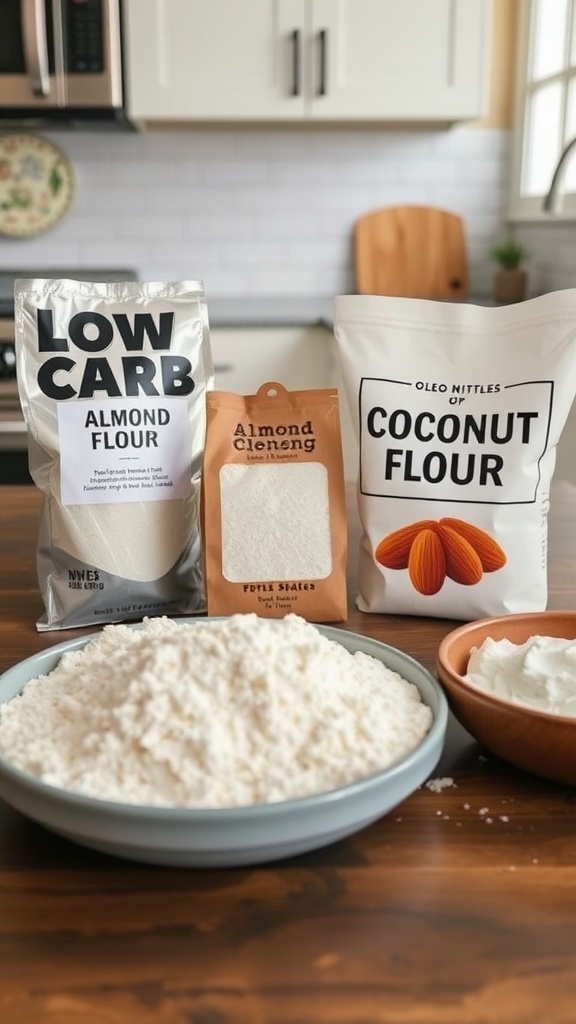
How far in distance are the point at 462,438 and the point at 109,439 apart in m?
0.35

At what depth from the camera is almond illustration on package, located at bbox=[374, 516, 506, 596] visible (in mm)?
973

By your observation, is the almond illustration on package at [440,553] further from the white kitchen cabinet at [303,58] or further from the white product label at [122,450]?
the white kitchen cabinet at [303,58]

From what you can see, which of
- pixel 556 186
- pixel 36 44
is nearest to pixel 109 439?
pixel 556 186

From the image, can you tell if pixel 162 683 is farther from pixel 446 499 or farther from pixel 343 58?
pixel 343 58

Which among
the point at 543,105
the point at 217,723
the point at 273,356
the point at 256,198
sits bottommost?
the point at 273,356

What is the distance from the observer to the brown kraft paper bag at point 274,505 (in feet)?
3.14

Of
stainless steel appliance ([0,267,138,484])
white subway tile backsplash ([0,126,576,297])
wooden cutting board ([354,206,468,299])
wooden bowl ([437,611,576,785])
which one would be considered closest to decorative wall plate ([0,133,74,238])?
white subway tile backsplash ([0,126,576,297])

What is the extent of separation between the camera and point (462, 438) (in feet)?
3.20

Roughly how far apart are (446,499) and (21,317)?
45 centimetres

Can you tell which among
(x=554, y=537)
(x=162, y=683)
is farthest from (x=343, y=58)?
(x=162, y=683)

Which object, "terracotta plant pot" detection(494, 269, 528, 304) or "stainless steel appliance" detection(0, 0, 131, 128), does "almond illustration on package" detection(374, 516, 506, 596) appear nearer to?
"stainless steel appliance" detection(0, 0, 131, 128)

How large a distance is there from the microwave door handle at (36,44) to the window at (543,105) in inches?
56.6

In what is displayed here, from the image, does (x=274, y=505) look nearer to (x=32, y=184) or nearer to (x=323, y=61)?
(x=323, y=61)

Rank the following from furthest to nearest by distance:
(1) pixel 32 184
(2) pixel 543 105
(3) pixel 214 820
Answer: (1) pixel 32 184 → (2) pixel 543 105 → (3) pixel 214 820
